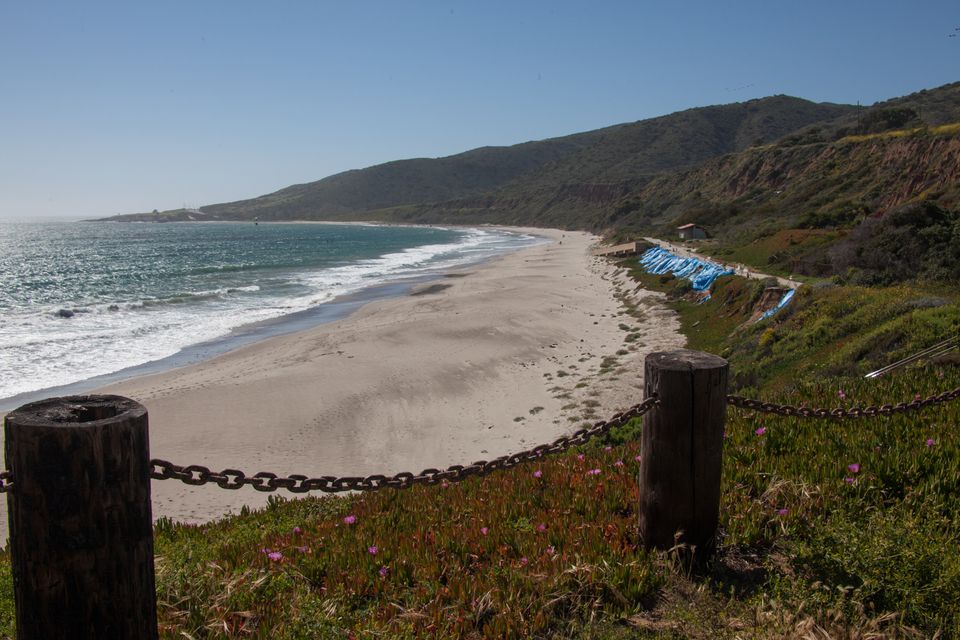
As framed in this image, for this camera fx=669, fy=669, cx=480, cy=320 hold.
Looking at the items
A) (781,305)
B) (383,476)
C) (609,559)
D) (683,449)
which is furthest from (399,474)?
(781,305)

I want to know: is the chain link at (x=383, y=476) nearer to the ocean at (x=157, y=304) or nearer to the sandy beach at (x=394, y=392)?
the sandy beach at (x=394, y=392)

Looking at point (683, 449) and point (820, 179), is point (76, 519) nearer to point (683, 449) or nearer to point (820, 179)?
point (683, 449)

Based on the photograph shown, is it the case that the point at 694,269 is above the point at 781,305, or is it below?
above

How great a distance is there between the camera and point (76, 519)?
7.10 feet

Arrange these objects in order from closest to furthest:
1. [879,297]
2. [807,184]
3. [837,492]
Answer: [837,492] → [879,297] → [807,184]

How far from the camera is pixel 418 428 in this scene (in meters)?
13.1

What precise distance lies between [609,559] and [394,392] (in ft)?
40.6

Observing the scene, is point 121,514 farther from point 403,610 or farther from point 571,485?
point 571,485

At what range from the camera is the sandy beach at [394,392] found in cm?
1177

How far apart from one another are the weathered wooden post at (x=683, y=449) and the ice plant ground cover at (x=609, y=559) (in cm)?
18

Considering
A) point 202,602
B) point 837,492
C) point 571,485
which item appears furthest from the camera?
point 571,485

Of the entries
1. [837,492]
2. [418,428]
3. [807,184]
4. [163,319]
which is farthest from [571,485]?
[807,184]

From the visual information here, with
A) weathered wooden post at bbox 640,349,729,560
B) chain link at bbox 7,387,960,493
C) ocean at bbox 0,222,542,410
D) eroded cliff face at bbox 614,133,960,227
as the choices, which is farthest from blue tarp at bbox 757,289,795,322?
ocean at bbox 0,222,542,410

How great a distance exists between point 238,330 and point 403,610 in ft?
77.8
